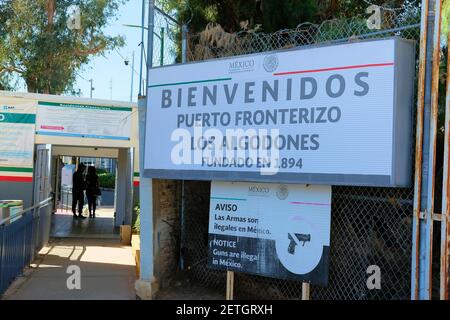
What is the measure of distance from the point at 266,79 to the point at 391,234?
2.11 meters

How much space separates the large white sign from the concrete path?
2.20 m

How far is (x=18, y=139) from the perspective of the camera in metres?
13.1

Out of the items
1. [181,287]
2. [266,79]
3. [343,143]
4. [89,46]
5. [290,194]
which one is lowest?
[181,287]

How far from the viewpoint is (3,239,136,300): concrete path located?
793 cm

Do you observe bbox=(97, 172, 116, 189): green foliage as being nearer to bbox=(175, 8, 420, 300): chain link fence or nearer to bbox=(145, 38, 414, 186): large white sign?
bbox=(145, 38, 414, 186): large white sign

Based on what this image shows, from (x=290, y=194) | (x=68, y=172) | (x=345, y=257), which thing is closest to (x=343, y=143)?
(x=290, y=194)

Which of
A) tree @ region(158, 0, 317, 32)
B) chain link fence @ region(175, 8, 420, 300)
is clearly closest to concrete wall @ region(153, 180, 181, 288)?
chain link fence @ region(175, 8, 420, 300)

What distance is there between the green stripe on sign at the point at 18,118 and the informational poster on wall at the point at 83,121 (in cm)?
14

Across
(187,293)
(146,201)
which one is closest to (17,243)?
(146,201)

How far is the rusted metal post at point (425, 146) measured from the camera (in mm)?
5090

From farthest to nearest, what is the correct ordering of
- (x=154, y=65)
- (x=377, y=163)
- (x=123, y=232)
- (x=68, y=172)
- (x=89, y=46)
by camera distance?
(x=68, y=172) → (x=89, y=46) → (x=123, y=232) → (x=154, y=65) → (x=377, y=163)

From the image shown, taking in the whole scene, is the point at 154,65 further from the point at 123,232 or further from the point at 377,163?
the point at 123,232

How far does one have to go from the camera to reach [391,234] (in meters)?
6.05

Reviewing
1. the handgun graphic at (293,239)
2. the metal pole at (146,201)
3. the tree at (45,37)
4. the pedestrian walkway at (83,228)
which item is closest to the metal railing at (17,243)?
the metal pole at (146,201)
